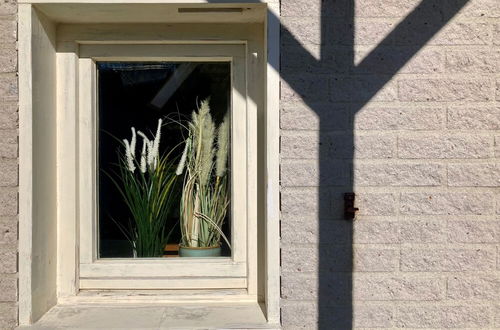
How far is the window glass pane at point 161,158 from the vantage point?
13.3 ft

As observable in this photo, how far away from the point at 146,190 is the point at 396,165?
4.91 feet

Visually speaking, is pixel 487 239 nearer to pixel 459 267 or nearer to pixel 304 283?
pixel 459 267

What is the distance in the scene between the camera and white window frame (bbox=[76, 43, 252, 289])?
3.96 meters

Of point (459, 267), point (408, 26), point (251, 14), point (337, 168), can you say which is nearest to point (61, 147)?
point (251, 14)

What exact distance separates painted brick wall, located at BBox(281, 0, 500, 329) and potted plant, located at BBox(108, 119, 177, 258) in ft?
2.88

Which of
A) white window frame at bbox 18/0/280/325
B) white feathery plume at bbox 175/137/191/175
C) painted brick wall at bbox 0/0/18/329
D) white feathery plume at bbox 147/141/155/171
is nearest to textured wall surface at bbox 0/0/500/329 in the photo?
white window frame at bbox 18/0/280/325

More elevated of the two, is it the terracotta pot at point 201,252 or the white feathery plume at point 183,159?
the white feathery plume at point 183,159

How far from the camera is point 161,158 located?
4.09m

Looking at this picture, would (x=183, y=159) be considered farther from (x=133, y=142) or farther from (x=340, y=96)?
(x=340, y=96)

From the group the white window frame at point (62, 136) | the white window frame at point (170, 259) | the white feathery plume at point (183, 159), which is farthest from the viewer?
the white feathery plume at point (183, 159)

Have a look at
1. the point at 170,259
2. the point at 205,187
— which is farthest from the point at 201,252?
the point at 205,187

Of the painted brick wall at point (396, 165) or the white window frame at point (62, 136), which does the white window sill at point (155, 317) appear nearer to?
the white window frame at point (62, 136)

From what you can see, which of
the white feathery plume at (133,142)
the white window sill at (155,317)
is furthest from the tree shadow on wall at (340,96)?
the white feathery plume at (133,142)

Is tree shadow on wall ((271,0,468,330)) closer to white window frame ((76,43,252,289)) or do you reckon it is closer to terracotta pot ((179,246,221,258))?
white window frame ((76,43,252,289))
